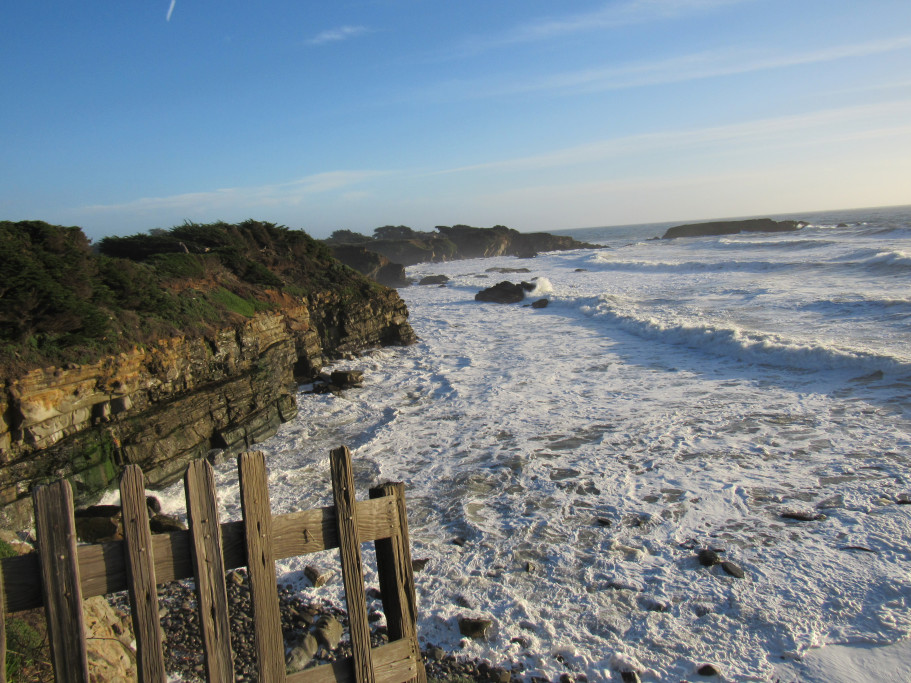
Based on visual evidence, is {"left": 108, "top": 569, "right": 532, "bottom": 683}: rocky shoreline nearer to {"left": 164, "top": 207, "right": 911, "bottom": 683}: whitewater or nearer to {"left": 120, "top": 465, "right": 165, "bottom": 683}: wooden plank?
{"left": 164, "top": 207, "right": 911, "bottom": 683}: whitewater

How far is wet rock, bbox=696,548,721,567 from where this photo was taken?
5566 millimetres

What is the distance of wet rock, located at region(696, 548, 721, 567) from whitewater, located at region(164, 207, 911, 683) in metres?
0.10

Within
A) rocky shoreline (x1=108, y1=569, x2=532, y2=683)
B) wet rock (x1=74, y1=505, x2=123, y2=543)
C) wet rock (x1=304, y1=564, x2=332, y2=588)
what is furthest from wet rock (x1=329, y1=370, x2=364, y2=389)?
rocky shoreline (x1=108, y1=569, x2=532, y2=683)

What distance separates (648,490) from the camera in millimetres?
7156

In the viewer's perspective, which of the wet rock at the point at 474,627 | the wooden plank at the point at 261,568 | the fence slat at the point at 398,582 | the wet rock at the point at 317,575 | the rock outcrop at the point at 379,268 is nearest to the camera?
the wooden plank at the point at 261,568

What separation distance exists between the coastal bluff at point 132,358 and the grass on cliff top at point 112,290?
2 cm

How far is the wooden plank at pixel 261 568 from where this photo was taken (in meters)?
2.11

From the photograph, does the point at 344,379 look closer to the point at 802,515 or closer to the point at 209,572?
the point at 802,515

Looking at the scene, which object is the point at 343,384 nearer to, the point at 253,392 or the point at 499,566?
the point at 253,392

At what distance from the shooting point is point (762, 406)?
1017 cm

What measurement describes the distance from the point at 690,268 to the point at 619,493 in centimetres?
3346

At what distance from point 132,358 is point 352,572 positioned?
7.15 metres

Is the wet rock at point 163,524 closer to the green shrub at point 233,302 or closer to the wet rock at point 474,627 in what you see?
the wet rock at point 474,627

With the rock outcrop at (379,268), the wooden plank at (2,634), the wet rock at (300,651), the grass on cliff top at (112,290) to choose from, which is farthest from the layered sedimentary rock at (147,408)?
the rock outcrop at (379,268)
